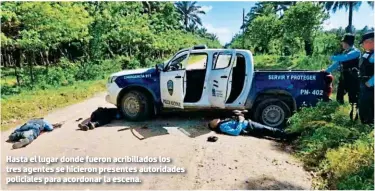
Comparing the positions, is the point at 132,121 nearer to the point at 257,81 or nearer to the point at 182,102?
the point at 182,102

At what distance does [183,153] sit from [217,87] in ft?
6.98

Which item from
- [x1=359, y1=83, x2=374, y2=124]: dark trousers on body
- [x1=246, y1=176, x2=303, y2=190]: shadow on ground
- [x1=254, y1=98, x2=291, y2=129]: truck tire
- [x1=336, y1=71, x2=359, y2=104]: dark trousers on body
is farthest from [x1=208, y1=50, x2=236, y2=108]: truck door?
[x1=246, y1=176, x2=303, y2=190]: shadow on ground

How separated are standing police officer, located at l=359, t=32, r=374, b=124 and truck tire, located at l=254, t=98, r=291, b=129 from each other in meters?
1.89

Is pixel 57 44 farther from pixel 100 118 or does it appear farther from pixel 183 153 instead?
pixel 183 153

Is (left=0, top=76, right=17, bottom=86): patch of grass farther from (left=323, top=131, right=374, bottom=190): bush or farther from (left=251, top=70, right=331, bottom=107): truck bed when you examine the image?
(left=323, top=131, right=374, bottom=190): bush

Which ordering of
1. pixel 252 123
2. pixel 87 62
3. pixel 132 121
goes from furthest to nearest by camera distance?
pixel 87 62
pixel 132 121
pixel 252 123

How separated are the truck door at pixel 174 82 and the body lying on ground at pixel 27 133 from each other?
2.52 meters

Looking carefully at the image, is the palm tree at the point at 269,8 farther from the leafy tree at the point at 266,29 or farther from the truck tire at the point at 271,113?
the truck tire at the point at 271,113

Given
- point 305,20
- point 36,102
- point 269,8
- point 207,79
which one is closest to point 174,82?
point 207,79

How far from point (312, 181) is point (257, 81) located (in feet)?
9.97

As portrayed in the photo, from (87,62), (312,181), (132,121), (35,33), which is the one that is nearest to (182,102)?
(132,121)

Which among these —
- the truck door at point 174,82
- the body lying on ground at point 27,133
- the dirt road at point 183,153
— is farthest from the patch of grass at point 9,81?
the truck door at point 174,82

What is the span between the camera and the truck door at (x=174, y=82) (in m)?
7.89

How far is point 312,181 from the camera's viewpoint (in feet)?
16.4
